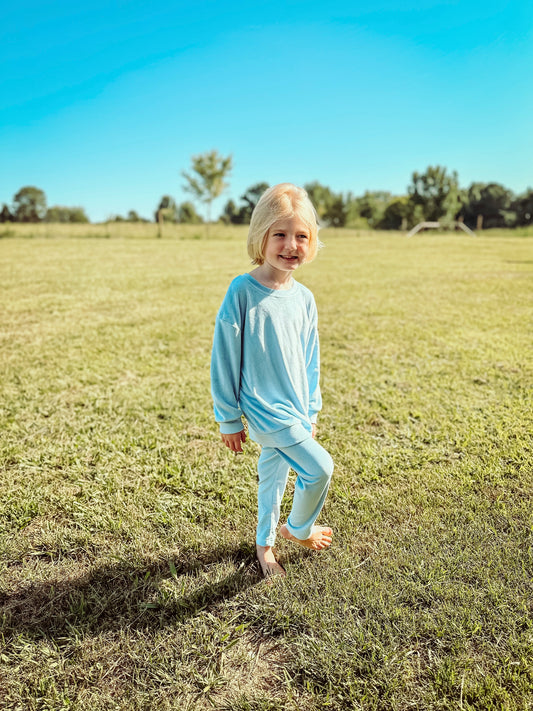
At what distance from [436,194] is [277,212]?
55.2m

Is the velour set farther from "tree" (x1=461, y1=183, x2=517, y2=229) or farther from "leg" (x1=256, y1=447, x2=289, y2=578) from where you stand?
"tree" (x1=461, y1=183, x2=517, y2=229)

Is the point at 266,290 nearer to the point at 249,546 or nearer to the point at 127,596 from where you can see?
the point at 249,546

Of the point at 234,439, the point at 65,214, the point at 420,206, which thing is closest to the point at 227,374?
the point at 234,439

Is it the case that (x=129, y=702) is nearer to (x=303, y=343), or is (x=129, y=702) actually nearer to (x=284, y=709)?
(x=284, y=709)

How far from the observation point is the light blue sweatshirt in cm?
169

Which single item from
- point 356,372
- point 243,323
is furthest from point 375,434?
point 243,323

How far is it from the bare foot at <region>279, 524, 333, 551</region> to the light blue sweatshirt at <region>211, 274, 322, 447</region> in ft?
1.79

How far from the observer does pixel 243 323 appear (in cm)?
170

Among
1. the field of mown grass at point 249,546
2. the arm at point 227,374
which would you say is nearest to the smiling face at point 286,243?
the arm at point 227,374

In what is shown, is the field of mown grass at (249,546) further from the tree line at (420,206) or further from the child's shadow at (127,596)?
the tree line at (420,206)

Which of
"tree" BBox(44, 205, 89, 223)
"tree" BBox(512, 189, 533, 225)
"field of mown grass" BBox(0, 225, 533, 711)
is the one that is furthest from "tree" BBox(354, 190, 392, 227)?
"field of mown grass" BBox(0, 225, 533, 711)

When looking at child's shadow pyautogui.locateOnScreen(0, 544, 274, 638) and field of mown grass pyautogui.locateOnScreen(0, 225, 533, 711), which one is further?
child's shadow pyautogui.locateOnScreen(0, 544, 274, 638)

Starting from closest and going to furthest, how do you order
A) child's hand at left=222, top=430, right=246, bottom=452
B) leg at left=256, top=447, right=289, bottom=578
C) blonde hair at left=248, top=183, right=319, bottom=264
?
blonde hair at left=248, top=183, right=319, bottom=264
child's hand at left=222, top=430, right=246, bottom=452
leg at left=256, top=447, right=289, bottom=578

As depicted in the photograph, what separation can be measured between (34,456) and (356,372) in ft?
9.51
